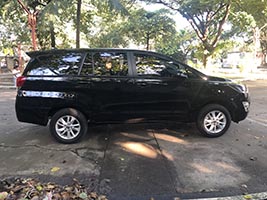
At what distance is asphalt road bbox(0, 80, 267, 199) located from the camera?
11.9 ft

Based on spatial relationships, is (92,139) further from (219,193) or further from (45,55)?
(219,193)

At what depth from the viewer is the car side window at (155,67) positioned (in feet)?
17.7

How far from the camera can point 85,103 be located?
5258 millimetres

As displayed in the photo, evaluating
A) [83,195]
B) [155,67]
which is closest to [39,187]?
[83,195]

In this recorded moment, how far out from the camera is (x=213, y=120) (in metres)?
5.59

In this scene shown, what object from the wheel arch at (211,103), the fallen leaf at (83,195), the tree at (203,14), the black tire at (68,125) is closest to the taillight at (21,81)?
the black tire at (68,125)

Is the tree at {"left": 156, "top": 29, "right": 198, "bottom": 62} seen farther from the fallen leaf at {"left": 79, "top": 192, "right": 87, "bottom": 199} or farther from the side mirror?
the fallen leaf at {"left": 79, "top": 192, "right": 87, "bottom": 199}

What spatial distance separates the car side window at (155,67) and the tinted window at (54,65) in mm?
1099

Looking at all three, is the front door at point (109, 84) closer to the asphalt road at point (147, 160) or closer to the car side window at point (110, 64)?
the car side window at point (110, 64)

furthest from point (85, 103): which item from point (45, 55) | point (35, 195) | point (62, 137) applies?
point (35, 195)

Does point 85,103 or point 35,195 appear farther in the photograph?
point 85,103

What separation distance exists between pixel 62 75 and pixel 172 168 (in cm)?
253

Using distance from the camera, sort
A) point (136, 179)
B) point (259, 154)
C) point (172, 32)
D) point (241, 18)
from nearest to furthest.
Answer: point (136, 179) → point (259, 154) → point (241, 18) → point (172, 32)

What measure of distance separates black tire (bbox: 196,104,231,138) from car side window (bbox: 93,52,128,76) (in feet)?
5.46
